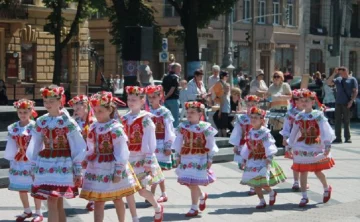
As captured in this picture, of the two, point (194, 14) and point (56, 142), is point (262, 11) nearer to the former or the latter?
point (194, 14)

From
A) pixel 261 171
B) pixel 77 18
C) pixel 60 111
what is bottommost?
pixel 261 171

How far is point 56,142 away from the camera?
8422 mm

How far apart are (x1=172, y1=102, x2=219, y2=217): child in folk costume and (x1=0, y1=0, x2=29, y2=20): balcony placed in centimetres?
2475

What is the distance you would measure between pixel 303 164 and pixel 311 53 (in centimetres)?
4778

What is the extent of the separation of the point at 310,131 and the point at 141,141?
2896 mm

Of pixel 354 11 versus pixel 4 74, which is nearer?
pixel 4 74

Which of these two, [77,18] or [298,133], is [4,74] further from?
[298,133]

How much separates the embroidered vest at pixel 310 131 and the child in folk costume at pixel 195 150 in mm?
1636

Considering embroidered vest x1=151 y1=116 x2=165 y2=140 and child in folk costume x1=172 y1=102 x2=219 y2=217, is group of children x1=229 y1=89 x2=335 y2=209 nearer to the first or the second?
child in folk costume x1=172 y1=102 x2=219 y2=217

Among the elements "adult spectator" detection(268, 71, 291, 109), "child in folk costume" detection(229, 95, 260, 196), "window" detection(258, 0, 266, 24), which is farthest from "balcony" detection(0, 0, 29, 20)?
"child in folk costume" detection(229, 95, 260, 196)

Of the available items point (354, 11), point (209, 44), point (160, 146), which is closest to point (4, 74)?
point (209, 44)

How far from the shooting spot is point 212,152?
10555 millimetres

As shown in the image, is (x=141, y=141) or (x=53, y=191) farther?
(x=141, y=141)

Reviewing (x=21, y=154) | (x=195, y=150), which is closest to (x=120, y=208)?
(x=21, y=154)
